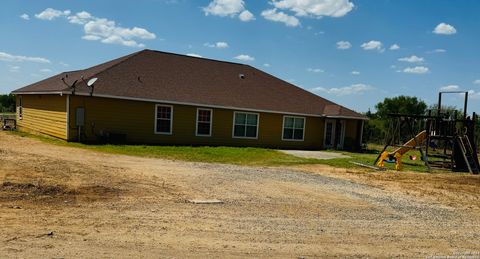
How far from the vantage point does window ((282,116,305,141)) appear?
1085 inches

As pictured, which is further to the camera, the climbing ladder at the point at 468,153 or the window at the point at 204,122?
the window at the point at 204,122

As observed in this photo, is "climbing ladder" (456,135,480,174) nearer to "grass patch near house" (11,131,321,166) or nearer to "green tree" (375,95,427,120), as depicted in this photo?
"grass patch near house" (11,131,321,166)

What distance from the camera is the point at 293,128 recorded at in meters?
27.9

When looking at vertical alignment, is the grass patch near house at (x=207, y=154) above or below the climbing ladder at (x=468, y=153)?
below

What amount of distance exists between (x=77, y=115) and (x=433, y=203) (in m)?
16.3

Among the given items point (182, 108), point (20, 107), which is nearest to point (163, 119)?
point (182, 108)

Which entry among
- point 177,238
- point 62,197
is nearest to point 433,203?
point 177,238

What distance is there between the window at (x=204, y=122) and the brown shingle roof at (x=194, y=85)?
0.58 metres

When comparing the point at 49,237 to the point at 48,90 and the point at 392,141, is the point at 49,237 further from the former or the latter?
the point at 48,90

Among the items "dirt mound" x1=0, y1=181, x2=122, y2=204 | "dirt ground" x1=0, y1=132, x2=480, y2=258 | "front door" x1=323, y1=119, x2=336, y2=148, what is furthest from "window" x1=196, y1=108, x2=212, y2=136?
"dirt mound" x1=0, y1=181, x2=122, y2=204

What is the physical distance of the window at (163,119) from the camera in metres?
23.2

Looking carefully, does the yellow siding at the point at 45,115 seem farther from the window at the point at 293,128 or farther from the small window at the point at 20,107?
the window at the point at 293,128

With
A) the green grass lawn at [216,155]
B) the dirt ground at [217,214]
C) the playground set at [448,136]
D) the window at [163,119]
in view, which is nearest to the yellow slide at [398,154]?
the playground set at [448,136]

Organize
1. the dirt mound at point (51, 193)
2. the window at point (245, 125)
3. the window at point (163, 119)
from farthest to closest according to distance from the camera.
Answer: the window at point (245, 125) < the window at point (163, 119) < the dirt mound at point (51, 193)
